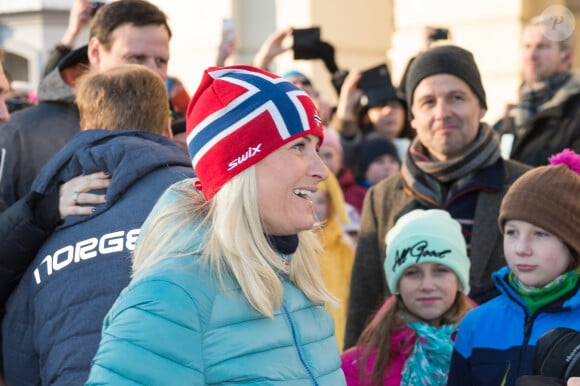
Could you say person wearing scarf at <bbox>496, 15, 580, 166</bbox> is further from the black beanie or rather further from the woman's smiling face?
the woman's smiling face

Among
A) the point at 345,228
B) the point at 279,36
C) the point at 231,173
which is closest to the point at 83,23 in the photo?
the point at 279,36

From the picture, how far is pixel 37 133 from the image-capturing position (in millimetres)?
4301

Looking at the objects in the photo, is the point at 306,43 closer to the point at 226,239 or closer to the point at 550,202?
the point at 550,202

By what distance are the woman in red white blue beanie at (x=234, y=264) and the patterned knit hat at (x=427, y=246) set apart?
4.67ft

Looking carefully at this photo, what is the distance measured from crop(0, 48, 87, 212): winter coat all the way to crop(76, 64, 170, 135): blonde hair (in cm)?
84

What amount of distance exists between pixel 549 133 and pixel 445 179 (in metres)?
1.48

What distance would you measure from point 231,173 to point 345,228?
14.7 feet

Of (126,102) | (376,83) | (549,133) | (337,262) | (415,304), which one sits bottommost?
(337,262)

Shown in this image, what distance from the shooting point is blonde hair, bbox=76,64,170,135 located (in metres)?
3.38

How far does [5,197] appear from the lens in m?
4.14

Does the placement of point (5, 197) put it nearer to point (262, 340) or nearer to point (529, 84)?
point (262, 340)

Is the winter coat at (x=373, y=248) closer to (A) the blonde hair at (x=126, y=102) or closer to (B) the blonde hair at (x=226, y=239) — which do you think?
(A) the blonde hair at (x=126, y=102)

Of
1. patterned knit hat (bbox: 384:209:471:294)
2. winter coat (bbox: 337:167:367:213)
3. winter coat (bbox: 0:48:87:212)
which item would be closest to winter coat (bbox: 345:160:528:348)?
patterned knit hat (bbox: 384:209:471:294)

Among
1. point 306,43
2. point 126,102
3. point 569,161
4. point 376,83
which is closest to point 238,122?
point 126,102
